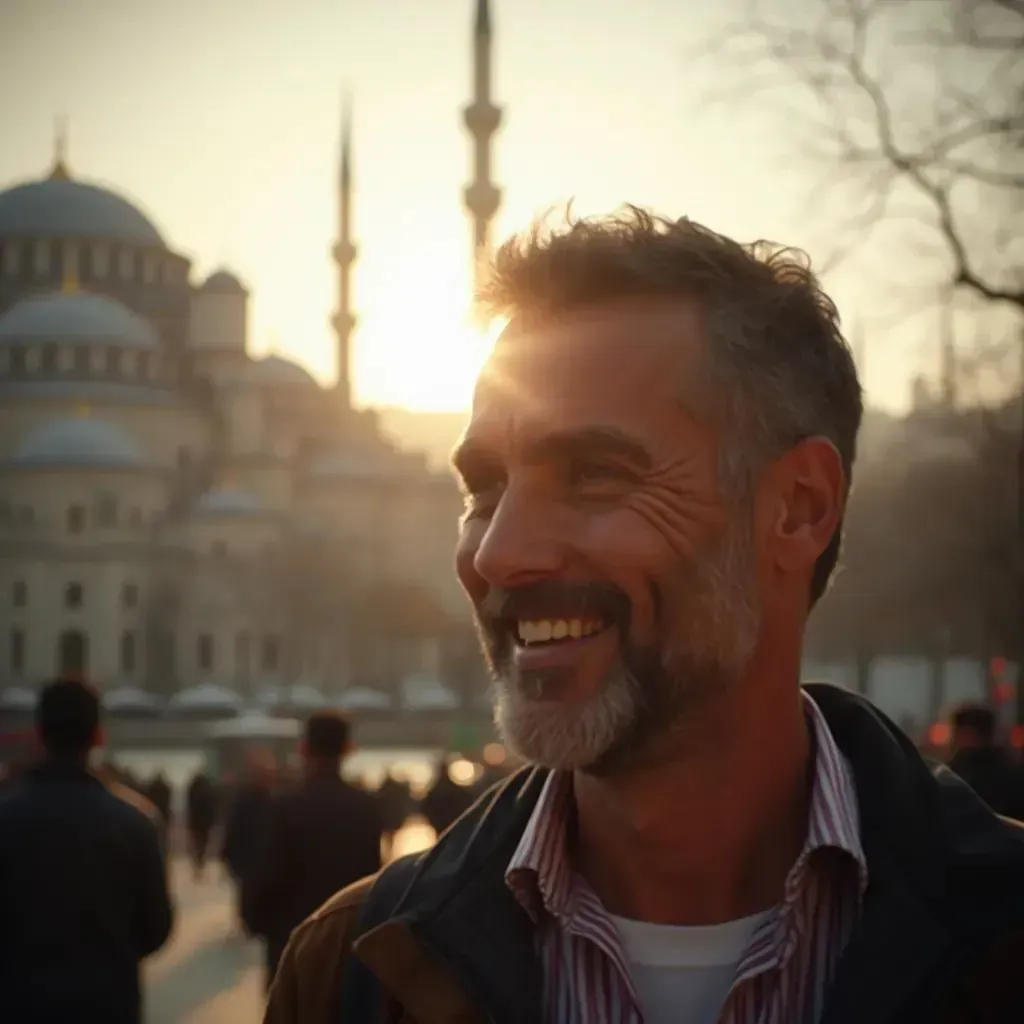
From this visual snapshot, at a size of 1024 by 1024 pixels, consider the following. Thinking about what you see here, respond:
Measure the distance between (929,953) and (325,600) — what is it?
65961 millimetres

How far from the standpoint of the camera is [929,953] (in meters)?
1.84

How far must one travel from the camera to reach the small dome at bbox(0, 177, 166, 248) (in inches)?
3135

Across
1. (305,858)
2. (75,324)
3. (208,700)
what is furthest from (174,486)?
(305,858)

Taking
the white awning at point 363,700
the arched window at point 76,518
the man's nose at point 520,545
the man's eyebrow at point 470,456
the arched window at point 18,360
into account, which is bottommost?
the white awning at point 363,700

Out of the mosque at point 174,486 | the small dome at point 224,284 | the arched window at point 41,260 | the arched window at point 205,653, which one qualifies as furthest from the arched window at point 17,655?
the arched window at point 41,260

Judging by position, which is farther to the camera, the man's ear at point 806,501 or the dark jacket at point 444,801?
the dark jacket at point 444,801

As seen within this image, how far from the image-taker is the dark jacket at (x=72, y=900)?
15.2 feet

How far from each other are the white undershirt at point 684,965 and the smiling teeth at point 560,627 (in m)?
0.27

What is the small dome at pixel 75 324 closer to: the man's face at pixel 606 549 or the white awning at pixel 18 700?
the white awning at pixel 18 700

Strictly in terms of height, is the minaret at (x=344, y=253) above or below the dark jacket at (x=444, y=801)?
above

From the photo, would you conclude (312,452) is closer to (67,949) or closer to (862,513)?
(862,513)

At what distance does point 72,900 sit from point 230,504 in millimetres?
63027

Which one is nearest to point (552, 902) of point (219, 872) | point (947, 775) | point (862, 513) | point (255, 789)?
point (947, 775)

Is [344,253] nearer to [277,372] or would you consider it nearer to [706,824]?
[277,372]
